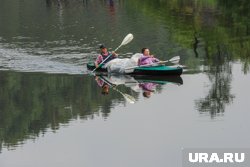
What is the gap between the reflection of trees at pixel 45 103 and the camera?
21.8 m

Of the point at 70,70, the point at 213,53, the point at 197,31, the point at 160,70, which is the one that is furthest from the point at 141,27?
the point at 160,70

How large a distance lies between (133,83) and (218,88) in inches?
124

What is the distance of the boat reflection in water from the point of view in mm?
24359

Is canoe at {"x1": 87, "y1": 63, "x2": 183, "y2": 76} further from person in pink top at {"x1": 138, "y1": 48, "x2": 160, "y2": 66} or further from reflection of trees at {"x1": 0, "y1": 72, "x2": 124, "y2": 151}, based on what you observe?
reflection of trees at {"x1": 0, "y1": 72, "x2": 124, "y2": 151}

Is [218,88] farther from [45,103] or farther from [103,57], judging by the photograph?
[45,103]

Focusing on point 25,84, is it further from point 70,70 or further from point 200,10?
point 200,10

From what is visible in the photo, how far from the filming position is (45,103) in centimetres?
2584

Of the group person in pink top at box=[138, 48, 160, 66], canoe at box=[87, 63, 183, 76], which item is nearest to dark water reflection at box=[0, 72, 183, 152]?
canoe at box=[87, 63, 183, 76]

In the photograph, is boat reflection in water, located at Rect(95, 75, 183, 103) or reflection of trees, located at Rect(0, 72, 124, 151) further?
boat reflection in water, located at Rect(95, 75, 183, 103)

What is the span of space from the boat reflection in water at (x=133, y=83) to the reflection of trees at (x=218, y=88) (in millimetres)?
1392

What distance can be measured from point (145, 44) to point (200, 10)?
15.9 meters

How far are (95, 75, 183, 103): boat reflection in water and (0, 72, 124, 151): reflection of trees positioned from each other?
12.9 inches

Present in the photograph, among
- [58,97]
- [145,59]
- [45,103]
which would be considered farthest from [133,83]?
[45,103]

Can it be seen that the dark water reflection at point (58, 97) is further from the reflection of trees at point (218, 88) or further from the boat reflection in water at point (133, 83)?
the reflection of trees at point (218, 88)
